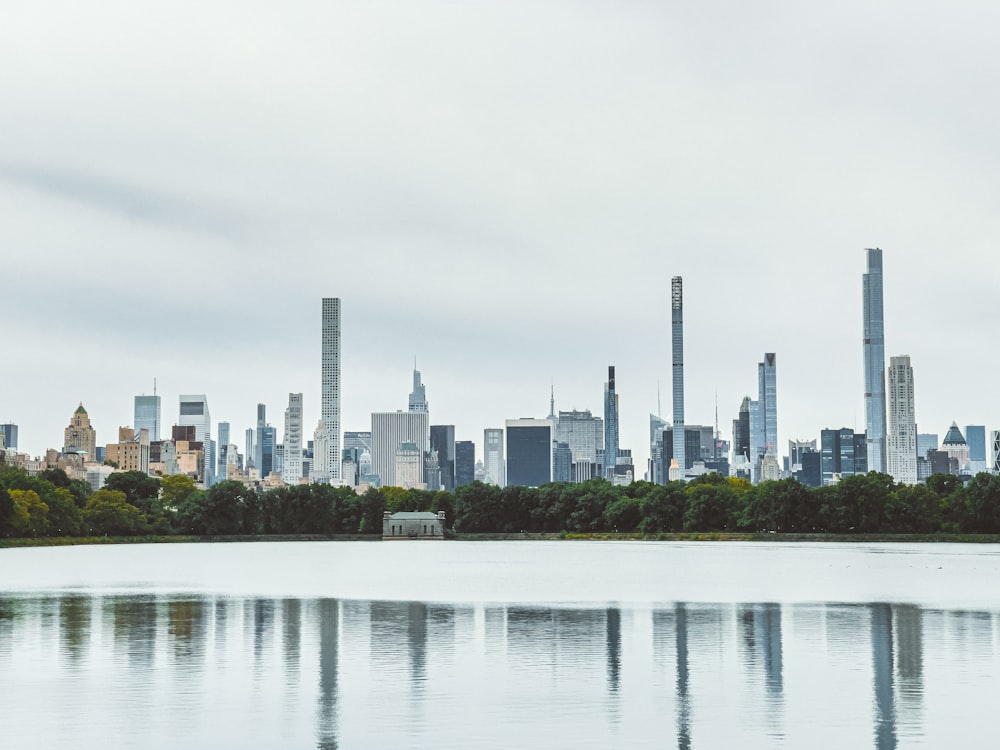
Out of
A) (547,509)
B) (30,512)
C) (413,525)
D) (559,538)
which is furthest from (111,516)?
(547,509)

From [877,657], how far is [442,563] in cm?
7310

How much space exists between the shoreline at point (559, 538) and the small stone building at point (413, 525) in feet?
8.36

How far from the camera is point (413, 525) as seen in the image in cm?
19662

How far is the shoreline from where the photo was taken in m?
146

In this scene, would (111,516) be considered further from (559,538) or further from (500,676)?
(500,676)

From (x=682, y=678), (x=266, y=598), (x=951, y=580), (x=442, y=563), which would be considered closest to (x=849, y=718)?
(x=682, y=678)

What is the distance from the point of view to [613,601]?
57.8 meters

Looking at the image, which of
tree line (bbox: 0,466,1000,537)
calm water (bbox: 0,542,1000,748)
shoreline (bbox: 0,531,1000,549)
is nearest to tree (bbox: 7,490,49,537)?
tree line (bbox: 0,466,1000,537)

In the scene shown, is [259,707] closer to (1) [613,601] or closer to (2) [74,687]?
(2) [74,687]

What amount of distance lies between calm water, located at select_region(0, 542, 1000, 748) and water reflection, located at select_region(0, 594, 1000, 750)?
0.10 m

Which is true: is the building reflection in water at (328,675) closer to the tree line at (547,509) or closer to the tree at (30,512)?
the tree line at (547,509)

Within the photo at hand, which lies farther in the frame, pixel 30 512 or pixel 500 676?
pixel 30 512

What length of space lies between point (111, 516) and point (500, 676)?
133629 mm

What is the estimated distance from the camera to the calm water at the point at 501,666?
2506 cm
